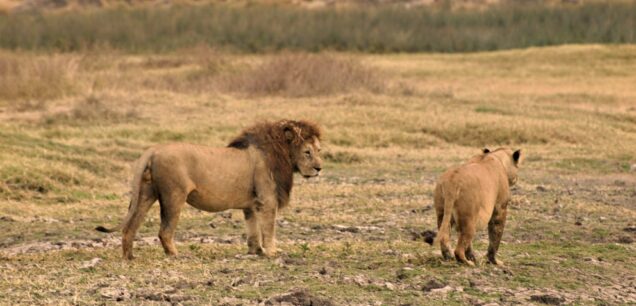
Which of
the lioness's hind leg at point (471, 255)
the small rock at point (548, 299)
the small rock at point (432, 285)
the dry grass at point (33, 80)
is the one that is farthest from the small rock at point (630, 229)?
the dry grass at point (33, 80)

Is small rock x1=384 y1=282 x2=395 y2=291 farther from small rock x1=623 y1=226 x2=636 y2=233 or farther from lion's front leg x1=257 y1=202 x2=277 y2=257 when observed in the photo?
small rock x1=623 y1=226 x2=636 y2=233

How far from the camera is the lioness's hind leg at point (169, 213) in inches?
422

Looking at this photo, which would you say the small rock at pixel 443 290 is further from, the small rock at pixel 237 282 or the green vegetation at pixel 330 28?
the green vegetation at pixel 330 28

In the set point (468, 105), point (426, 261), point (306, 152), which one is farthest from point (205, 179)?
point (468, 105)

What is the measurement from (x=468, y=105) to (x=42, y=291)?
22.8 meters

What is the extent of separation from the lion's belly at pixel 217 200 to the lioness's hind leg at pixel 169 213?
0.83ft

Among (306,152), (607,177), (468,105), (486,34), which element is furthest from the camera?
(486,34)

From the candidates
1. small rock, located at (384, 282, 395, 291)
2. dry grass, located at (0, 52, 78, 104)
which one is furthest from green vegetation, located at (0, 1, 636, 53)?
small rock, located at (384, 282, 395, 291)

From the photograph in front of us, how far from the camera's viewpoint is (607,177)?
67.2ft

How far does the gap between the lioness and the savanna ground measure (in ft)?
0.92

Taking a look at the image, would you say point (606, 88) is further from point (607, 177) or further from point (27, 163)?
point (27, 163)

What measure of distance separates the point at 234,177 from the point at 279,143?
624 millimetres

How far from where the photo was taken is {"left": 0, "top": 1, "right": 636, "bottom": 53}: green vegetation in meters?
57.2

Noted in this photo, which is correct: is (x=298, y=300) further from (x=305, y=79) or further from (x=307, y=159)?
(x=305, y=79)
